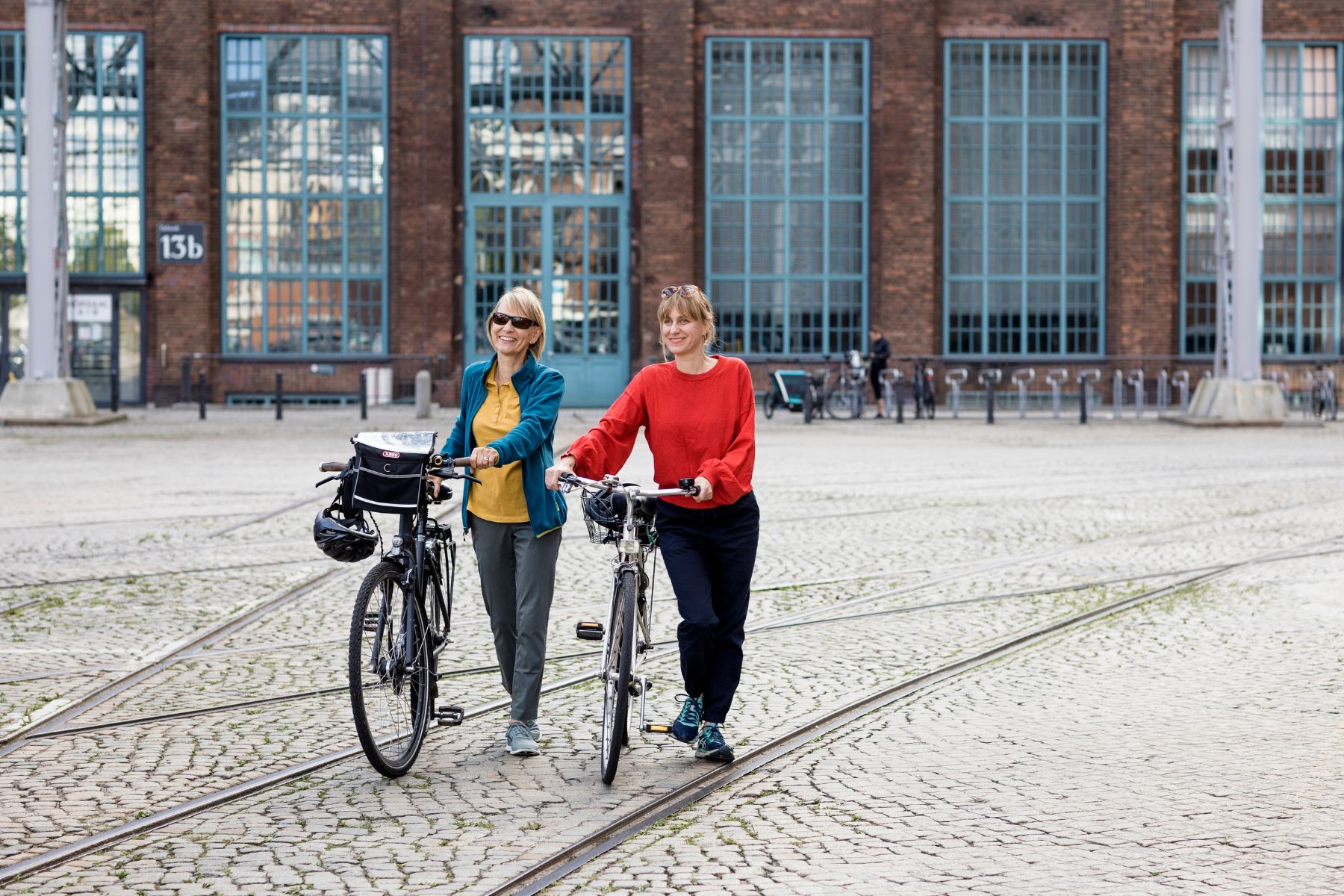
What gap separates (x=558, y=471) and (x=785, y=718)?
5.30 ft

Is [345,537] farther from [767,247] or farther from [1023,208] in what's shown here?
[1023,208]

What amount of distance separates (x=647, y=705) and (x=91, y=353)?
3050 cm

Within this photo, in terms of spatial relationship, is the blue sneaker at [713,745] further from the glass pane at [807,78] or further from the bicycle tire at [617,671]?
the glass pane at [807,78]

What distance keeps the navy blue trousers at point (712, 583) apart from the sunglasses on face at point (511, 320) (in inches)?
30.0

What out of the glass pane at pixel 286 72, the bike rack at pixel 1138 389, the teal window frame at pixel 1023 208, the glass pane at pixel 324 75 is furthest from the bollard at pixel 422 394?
the bike rack at pixel 1138 389

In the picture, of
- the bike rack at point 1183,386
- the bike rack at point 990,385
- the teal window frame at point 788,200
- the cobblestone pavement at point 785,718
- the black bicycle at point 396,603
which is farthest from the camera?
the teal window frame at point 788,200

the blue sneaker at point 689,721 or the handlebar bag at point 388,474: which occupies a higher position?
the handlebar bag at point 388,474

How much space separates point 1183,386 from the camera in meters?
34.1

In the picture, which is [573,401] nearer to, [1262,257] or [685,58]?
[685,58]

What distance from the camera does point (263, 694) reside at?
689cm

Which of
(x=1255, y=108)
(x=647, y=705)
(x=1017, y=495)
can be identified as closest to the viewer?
(x=647, y=705)

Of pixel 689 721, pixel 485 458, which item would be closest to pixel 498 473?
pixel 485 458

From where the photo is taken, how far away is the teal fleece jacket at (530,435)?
5.69 meters

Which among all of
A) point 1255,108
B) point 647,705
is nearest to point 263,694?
point 647,705
